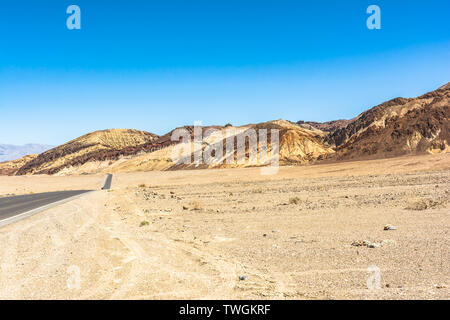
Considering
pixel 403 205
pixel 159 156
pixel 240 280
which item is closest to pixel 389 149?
pixel 403 205

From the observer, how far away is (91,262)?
7.96 m

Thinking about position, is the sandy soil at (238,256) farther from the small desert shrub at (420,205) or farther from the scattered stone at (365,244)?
the scattered stone at (365,244)

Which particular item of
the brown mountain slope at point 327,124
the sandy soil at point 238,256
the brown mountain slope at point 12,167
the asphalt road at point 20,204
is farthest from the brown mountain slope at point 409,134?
the brown mountain slope at point 12,167

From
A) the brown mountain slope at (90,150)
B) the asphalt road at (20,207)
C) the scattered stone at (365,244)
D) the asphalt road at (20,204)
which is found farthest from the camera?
the brown mountain slope at (90,150)

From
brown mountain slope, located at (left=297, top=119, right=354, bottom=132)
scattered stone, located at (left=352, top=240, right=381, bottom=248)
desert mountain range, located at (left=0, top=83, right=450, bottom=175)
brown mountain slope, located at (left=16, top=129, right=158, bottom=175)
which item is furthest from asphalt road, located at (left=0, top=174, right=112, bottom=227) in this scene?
brown mountain slope, located at (left=297, top=119, right=354, bottom=132)

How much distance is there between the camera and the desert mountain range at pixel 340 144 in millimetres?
58531

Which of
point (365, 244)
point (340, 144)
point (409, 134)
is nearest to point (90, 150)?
point (340, 144)

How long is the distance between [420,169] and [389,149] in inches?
960

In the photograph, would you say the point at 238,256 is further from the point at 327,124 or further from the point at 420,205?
the point at 327,124

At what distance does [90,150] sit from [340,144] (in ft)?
375

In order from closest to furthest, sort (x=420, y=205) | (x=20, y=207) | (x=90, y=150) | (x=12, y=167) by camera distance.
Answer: (x=420, y=205) → (x=20, y=207) → (x=90, y=150) → (x=12, y=167)

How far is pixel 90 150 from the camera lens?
523 ft

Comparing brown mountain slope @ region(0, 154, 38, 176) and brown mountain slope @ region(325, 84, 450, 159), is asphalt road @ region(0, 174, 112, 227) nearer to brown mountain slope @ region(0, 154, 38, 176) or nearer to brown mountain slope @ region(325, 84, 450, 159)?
brown mountain slope @ region(325, 84, 450, 159)

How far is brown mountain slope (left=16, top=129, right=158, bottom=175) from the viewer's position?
13800 cm
